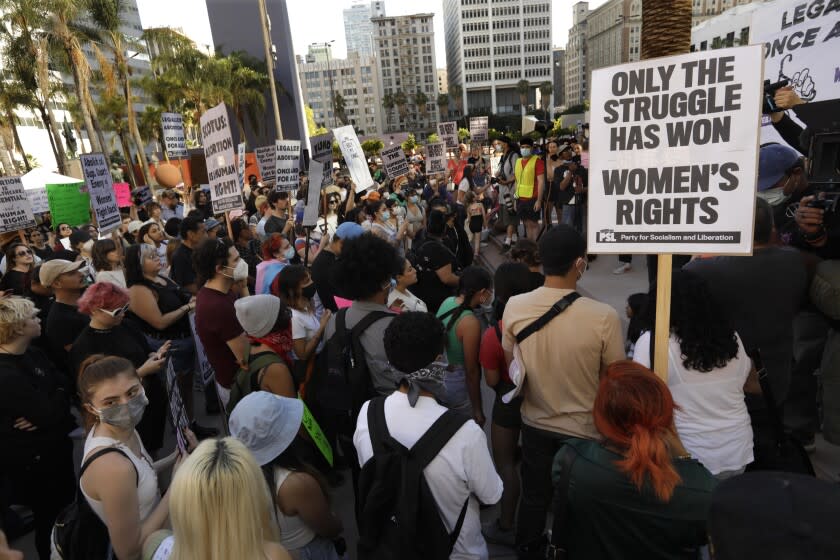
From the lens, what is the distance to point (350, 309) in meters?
3.05

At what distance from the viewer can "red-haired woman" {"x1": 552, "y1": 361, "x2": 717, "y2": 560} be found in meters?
1.61

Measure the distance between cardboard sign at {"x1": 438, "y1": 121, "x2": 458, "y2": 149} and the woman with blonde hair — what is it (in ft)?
41.1

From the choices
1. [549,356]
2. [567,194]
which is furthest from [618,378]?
[567,194]

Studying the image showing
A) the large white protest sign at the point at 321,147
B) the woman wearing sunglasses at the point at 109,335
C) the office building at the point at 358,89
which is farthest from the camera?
the office building at the point at 358,89

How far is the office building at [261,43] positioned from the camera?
4862 cm

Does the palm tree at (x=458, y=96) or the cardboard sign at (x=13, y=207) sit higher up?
the palm tree at (x=458, y=96)

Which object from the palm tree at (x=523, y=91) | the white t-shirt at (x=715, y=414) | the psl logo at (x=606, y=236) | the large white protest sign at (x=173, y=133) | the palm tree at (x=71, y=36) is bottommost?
the white t-shirt at (x=715, y=414)

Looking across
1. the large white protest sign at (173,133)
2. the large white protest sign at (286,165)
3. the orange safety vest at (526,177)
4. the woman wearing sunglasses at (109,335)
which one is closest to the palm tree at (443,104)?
the large white protest sign at (173,133)

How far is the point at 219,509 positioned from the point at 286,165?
7.06 m

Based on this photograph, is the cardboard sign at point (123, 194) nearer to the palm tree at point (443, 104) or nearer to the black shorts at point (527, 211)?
the black shorts at point (527, 211)

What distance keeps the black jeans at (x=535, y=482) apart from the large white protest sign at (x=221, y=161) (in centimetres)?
420

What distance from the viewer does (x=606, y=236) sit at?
2.38m

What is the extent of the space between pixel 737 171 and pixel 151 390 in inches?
169

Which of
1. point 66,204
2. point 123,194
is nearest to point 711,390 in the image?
point 66,204
